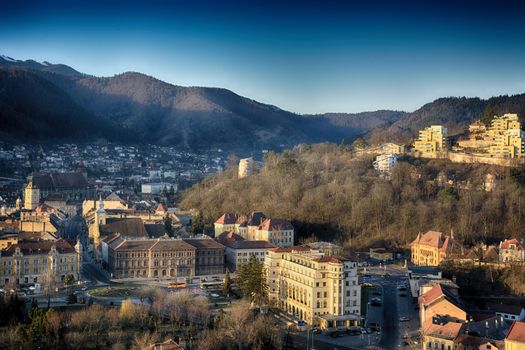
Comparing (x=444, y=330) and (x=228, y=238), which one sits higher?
(x=228, y=238)

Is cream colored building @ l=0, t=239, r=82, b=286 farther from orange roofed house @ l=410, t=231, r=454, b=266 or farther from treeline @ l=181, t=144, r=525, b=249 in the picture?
orange roofed house @ l=410, t=231, r=454, b=266

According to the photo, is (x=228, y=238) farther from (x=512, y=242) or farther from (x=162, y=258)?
(x=512, y=242)

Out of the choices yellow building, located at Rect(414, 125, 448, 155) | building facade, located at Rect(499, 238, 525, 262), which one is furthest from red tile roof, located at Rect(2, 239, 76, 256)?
yellow building, located at Rect(414, 125, 448, 155)

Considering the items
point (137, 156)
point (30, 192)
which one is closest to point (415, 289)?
point (30, 192)

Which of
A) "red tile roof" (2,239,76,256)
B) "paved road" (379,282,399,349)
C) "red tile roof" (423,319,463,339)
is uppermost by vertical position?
"red tile roof" (2,239,76,256)

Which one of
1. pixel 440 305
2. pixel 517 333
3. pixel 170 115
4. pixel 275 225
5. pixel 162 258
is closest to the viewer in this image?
pixel 517 333

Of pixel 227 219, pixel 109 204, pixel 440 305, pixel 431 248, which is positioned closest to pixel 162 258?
pixel 227 219

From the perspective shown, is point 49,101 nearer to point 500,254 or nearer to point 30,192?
point 30,192
